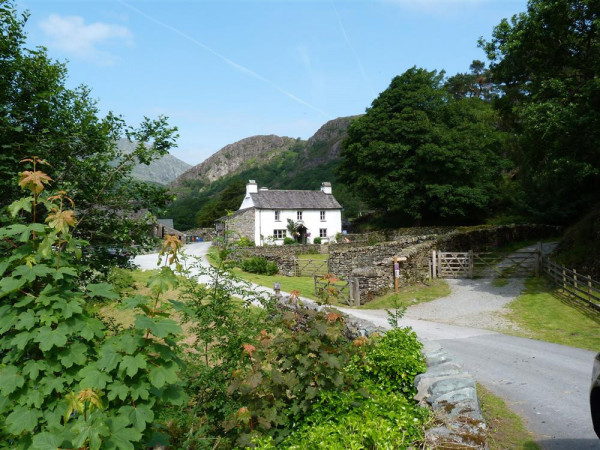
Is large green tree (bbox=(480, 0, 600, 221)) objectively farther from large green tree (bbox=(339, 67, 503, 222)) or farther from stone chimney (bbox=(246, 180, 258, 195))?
stone chimney (bbox=(246, 180, 258, 195))

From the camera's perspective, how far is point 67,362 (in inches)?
134

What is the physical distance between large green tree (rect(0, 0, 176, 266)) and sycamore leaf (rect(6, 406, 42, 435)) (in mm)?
6292

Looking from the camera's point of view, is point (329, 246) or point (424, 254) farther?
point (329, 246)

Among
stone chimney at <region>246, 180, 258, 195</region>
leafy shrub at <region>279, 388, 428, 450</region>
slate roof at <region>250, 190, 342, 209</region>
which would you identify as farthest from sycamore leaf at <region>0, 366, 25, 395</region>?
stone chimney at <region>246, 180, 258, 195</region>

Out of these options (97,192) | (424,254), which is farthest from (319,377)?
(424,254)

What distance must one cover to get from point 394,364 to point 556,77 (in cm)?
1624

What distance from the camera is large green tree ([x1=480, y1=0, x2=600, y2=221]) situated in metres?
14.6

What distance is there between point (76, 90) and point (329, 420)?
1103 centimetres

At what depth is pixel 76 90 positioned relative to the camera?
11.2 metres

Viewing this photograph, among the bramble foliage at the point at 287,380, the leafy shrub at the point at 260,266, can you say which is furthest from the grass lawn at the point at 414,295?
the bramble foliage at the point at 287,380

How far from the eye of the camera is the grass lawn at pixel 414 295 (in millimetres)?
18625

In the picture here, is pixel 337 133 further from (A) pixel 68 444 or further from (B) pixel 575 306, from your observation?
(A) pixel 68 444

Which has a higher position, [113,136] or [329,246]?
[113,136]

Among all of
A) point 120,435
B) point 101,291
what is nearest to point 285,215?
point 101,291
